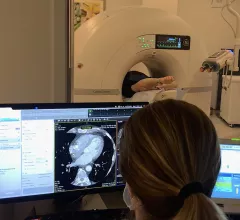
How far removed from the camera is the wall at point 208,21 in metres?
5.12

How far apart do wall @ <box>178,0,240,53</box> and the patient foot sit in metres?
3.40

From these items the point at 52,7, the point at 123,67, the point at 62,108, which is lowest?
the point at 62,108

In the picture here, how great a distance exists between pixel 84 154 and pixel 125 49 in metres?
0.88

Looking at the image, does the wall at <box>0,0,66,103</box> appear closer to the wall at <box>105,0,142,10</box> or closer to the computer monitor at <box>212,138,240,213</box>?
the computer monitor at <box>212,138,240,213</box>

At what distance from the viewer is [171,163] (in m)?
0.65

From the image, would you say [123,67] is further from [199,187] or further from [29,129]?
[199,187]

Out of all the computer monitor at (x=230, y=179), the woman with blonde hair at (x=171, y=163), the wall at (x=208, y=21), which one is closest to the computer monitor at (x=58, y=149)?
the computer monitor at (x=230, y=179)

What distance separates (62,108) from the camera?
110 cm

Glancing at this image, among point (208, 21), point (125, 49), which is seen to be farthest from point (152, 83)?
point (208, 21)

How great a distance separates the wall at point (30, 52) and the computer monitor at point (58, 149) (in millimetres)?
216

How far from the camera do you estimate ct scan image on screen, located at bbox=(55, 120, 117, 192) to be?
1.12 meters

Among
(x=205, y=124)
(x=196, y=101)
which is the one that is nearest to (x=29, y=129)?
(x=205, y=124)

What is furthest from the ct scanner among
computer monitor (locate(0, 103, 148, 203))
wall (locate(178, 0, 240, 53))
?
wall (locate(178, 0, 240, 53))

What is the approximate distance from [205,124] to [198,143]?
0.05 metres
